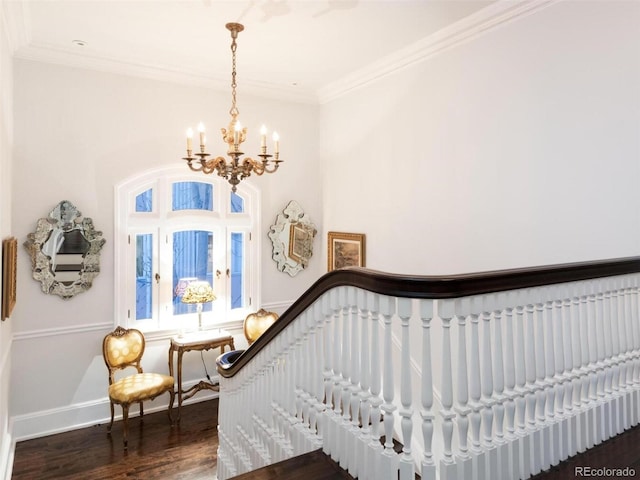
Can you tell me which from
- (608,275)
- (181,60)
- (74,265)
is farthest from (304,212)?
(608,275)

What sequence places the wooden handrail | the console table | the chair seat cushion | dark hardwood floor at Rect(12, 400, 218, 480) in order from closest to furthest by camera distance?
the wooden handrail < dark hardwood floor at Rect(12, 400, 218, 480) < the chair seat cushion < the console table

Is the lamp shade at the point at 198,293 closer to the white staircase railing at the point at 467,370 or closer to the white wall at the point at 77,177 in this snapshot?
the white wall at the point at 77,177

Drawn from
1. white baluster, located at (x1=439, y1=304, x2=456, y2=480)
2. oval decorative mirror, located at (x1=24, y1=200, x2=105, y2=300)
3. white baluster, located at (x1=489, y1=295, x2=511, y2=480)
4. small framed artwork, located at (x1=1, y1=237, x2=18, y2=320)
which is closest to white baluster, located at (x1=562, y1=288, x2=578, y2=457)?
white baluster, located at (x1=489, y1=295, x2=511, y2=480)

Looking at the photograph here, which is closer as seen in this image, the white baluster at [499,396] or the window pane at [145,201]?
the white baluster at [499,396]

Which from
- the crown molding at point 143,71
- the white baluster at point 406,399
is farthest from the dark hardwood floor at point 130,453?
the crown molding at point 143,71

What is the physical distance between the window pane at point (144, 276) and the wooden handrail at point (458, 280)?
117 inches

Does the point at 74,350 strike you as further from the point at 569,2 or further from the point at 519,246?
the point at 569,2

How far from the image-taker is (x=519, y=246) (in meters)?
3.42

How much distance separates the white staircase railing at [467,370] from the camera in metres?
1.67

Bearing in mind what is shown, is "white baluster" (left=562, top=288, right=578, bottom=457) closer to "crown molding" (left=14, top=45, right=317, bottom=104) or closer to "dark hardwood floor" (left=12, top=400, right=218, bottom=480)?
"dark hardwood floor" (left=12, top=400, right=218, bottom=480)

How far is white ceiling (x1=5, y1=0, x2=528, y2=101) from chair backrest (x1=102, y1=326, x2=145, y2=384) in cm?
286

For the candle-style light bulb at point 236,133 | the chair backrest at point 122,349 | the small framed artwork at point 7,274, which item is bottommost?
the chair backrest at point 122,349

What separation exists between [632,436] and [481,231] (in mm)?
1855

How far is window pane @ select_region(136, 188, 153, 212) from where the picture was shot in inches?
190
